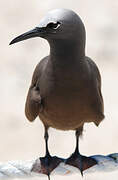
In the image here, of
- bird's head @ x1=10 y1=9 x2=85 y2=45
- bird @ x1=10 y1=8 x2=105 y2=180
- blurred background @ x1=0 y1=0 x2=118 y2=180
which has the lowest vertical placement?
blurred background @ x1=0 y1=0 x2=118 y2=180

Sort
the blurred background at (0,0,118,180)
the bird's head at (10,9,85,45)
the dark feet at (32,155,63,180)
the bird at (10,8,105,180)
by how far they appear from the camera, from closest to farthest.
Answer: the bird's head at (10,9,85,45)
the bird at (10,8,105,180)
the dark feet at (32,155,63,180)
the blurred background at (0,0,118,180)

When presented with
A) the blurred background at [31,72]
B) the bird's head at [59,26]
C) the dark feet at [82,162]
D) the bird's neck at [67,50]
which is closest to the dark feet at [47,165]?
the dark feet at [82,162]

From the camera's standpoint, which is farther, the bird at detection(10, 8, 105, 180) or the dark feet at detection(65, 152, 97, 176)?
the dark feet at detection(65, 152, 97, 176)

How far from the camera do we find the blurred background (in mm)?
7535

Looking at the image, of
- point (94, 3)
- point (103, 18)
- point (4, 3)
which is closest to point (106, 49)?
point (103, 18)

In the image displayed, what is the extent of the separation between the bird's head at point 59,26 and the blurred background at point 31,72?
3.42m

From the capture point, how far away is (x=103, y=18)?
10.2 meters

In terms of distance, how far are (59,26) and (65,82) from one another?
40 centimetres

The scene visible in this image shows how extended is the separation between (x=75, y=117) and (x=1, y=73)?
Answer: 4672 mm

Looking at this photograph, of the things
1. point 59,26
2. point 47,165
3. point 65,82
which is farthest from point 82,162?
point 59,26

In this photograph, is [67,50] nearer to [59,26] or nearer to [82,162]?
[59,26]

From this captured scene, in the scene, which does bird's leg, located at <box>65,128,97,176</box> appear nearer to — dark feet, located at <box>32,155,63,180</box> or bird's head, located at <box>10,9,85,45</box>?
dark feet, located at <box>32,155,63,180</box>

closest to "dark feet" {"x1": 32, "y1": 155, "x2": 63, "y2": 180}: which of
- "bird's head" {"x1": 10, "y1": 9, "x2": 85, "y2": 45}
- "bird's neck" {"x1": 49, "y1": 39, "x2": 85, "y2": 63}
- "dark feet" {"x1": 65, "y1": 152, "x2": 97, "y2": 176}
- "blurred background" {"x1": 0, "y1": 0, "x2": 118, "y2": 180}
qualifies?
"dark feet" {"x1": 65, "y1": 152, "x2": 97, "y2": 176}

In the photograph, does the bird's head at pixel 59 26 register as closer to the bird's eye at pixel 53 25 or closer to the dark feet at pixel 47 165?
the bird's eye at pixel 53 25
